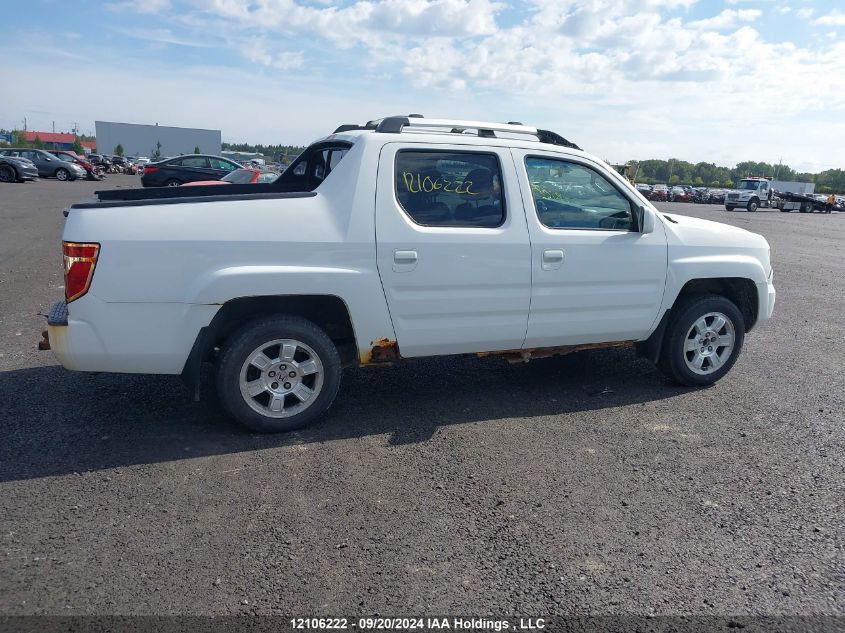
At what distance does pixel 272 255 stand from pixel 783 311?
770cm

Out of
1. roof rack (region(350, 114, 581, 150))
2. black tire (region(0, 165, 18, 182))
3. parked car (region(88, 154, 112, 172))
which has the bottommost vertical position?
black tire (region(0, 165, 18, 182))

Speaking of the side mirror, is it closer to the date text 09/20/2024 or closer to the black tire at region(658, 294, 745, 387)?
the black tire at region(658, 294, 745, 387)

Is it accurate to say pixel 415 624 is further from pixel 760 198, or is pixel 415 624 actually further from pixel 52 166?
pixel 760 198

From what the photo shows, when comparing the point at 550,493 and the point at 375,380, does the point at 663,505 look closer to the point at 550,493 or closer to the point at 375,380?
the point at 550,493

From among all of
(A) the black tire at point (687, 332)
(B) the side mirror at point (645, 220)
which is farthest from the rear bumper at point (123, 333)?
(A) the black tire at point (687, 332)

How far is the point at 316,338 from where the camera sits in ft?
15.5

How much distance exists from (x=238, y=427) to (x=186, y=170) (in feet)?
77.7

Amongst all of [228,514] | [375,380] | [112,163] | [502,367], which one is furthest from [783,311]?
[112,163]

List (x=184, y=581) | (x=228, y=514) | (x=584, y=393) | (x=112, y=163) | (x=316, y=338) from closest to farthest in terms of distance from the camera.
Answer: (x=184, y=581) → (x=228, y=514) → (x=316, y=338) → (x=584, y=393) → (x=112, y=163)

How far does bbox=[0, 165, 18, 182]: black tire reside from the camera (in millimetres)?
31297

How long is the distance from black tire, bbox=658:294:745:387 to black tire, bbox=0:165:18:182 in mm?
33008

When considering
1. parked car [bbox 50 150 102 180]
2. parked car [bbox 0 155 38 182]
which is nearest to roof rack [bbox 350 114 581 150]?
parked car [bbox 0 155 38 182]

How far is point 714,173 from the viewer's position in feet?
374

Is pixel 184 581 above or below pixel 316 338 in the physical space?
below
